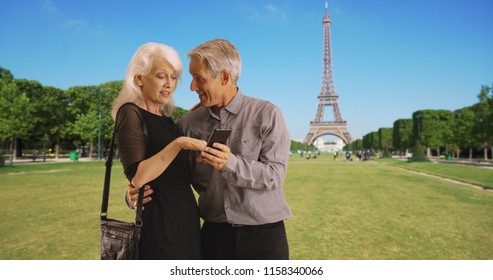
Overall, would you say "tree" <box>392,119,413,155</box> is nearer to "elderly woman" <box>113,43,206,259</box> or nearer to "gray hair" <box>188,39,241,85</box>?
"gray hair" <box>188,39,241,85</box>

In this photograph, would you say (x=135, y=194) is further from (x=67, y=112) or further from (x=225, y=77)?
(x=67, y=112)

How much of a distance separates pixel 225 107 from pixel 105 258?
111cm

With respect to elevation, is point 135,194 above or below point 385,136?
below

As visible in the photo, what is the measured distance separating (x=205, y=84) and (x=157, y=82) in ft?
0.98

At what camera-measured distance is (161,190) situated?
221 cm

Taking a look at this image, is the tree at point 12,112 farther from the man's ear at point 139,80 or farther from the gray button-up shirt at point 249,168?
the gray button-up shirt at point 249,168

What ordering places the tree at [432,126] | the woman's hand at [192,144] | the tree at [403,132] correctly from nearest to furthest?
the woman's hand at [192,144], the tree at [432,126], the tree at [403,132]

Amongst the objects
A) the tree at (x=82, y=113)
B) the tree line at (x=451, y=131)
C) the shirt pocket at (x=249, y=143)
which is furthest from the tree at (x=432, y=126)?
the shirt pocket at (x=249, y=143)

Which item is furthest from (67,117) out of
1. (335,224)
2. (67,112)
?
(335,224)

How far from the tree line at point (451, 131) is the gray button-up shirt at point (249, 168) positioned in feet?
108

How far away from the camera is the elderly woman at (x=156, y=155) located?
207 centimetres

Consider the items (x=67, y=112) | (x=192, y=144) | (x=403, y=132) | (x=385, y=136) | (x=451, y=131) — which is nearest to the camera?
(x=192, y=144)

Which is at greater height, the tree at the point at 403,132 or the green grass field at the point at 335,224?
the tree at the point at 403,132
